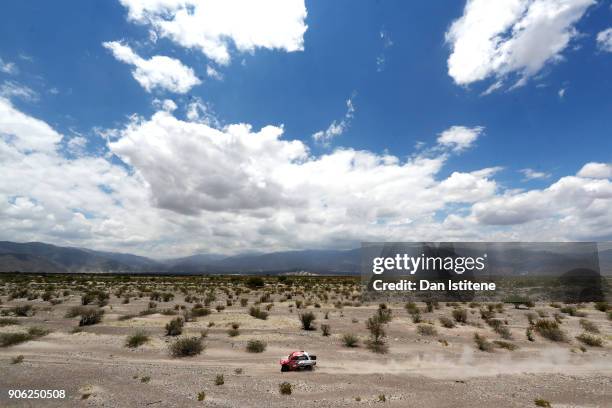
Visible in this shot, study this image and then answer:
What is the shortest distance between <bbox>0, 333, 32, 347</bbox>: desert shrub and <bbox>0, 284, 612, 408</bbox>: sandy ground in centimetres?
58

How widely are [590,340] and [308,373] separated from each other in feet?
63.2

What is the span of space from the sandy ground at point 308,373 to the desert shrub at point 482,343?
19.9 inches

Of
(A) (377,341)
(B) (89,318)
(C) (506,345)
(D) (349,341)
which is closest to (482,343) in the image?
(C) (506,345)

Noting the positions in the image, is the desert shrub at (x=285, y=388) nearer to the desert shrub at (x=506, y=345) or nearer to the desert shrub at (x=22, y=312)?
the desert shrub at (x=506, y=345)

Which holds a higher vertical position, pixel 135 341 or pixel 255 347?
pixel 135 341

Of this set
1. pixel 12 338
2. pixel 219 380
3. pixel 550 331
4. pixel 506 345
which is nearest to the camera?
pixel 219 380

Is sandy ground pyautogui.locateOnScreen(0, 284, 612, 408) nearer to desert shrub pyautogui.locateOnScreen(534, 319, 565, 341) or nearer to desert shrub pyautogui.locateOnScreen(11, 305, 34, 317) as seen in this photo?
desert shrub pyautogui.locateOnScreen(534, 319, 565, 341)

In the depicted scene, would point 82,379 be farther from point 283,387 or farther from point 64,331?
point 64,331

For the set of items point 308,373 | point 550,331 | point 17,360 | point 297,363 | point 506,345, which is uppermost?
point 550,331

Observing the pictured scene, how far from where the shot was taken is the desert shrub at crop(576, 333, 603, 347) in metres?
21.2

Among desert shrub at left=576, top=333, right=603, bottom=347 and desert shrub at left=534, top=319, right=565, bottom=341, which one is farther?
desert shrub at left=534, top=319, right=565, bottom=341

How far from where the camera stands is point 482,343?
20969mm

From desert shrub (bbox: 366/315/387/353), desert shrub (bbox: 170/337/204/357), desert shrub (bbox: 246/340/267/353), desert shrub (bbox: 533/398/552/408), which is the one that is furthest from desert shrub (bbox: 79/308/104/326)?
desert shrub (bbox: 533/398/552/408)

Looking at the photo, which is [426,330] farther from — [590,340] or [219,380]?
[219,380]
